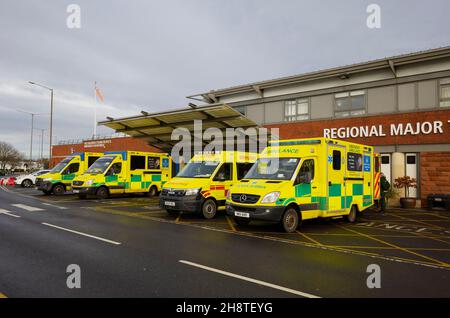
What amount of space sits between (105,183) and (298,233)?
506 inches

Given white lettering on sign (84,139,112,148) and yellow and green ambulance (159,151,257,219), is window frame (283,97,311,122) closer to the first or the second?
yellow and green ambulance (159,151,257,219)

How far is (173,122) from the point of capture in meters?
19.6

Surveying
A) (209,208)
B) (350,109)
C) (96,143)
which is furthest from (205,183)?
(96,143)

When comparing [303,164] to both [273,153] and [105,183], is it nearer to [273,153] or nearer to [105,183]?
[273,153]

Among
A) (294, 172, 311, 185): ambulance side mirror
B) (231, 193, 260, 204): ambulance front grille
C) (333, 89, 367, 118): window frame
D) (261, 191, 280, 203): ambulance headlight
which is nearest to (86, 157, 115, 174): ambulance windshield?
(231, 193, 260, 204): ambulance front grille

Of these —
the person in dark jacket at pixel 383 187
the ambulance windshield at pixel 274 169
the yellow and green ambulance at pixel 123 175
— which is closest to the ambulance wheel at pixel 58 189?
the yellow and green ambulance at pixel 123 175

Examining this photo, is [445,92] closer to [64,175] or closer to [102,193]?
[102,193]

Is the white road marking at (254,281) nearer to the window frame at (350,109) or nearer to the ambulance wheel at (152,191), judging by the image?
the ambulance wheel at (152,191)

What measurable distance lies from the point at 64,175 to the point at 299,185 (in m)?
17.0

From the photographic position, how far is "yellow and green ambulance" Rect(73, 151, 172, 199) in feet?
62.6

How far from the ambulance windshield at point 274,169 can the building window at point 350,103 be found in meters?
10.8

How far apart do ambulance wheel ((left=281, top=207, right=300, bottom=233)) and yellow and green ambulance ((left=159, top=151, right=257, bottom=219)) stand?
11.4ft

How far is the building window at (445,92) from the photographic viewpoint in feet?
55.7
